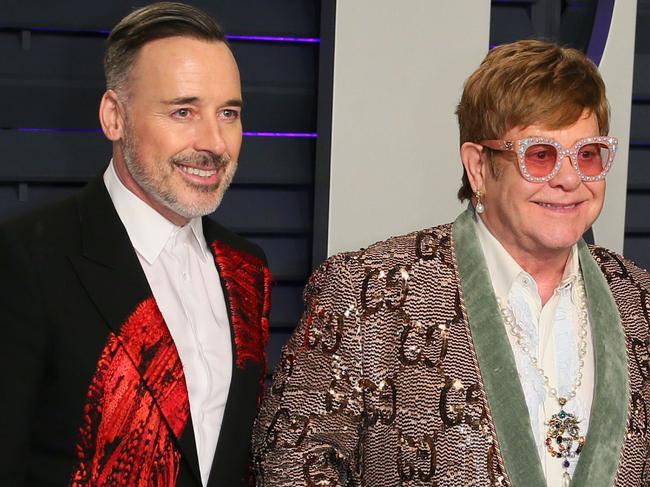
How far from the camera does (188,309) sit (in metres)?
2.59

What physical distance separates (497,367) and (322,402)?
0.38 meters

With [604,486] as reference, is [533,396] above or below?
above

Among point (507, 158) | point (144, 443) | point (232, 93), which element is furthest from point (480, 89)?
point (144, 443)

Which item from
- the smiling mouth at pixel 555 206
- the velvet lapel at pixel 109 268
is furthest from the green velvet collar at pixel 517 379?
the velvet lapel at pixel 109 268

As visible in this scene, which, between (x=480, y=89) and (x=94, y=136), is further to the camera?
(x=94, y=136)

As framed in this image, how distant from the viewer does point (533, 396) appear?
8.23ft

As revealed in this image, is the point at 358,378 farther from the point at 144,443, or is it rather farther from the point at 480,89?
the point at 480,89

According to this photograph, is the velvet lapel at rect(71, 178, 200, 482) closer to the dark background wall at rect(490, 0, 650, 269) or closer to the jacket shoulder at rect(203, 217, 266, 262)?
the jacket shoulder at rect(203, 217, 266, 262)

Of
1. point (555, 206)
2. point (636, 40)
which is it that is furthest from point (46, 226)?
point (636, 40)

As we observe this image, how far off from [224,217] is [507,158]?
52.9 inches

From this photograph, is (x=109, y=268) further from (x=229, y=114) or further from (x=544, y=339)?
(x=544, y=339)

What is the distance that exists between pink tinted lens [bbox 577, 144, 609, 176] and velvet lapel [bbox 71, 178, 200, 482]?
3.15 ft

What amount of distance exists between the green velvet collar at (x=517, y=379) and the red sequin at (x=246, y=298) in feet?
1.64

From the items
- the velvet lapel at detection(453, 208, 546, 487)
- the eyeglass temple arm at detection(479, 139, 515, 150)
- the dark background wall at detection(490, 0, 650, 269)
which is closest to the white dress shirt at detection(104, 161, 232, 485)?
the velvet lapel at detection(453, 208, 546, 487)
